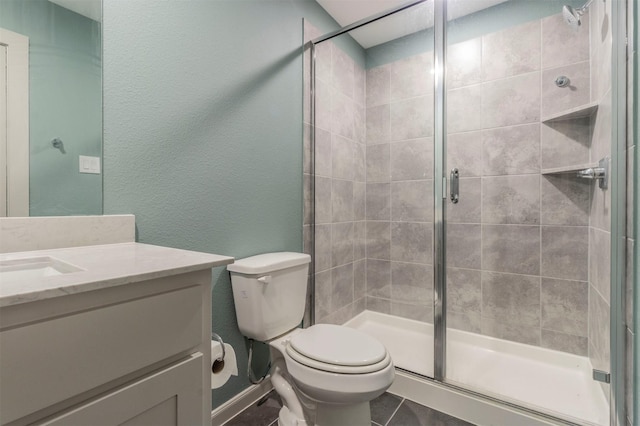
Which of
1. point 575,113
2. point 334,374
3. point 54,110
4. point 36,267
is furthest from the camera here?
point 575,113

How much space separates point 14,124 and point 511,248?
95.3 inches

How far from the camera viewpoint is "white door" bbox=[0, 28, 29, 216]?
88cm

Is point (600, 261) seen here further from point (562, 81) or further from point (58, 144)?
point (58, 144)

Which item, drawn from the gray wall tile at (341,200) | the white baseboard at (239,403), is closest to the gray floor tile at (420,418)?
the white baseboard at (239,403)

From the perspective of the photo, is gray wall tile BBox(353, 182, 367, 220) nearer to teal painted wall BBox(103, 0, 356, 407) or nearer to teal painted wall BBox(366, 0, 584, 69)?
teal painted wall BBox(103, 0, 356, 407)

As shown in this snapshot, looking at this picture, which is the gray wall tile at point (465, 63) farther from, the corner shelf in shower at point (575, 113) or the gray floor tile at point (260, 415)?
the gray floor tile at point (260, 415)

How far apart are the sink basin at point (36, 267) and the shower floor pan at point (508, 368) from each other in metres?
1.63

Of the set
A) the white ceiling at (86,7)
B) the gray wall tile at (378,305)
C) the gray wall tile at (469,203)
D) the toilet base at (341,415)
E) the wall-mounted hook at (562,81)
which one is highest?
the wall-mounted hook at (562,81)

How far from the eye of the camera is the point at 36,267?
795 millimetres

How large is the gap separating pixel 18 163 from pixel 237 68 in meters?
0.93

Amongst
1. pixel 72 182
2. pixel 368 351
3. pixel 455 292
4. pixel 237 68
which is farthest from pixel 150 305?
pixel 455 292

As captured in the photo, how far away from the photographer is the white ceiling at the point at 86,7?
979 millimetres

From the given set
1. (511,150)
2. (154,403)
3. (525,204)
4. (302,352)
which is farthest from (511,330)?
(154,403)

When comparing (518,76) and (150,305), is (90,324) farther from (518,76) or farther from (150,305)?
(518,76)
